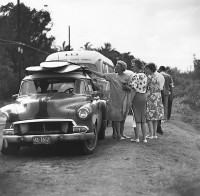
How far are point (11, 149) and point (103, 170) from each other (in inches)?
111

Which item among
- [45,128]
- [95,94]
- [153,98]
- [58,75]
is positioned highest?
[58,75]

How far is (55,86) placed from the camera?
9.95 m

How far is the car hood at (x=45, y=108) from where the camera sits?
8680mm

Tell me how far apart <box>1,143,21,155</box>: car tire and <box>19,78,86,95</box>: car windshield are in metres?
1.20

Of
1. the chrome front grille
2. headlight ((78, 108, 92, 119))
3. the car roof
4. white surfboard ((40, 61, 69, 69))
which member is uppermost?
white surfboard ((40, 61, 69, 69))

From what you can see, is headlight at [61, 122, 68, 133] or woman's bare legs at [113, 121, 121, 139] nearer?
headlight at [61, 122, 68, 133]

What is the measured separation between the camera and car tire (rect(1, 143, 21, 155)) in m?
9.39

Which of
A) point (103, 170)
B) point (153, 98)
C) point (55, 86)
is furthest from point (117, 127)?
point (103, 170)

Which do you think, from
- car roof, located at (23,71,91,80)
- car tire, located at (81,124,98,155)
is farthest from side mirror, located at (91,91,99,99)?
car tire, located at (81,124,98,155)

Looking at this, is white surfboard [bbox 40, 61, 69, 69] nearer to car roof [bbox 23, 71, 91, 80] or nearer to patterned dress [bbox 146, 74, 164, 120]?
car roof [bbox 23, 71, 91, 80]

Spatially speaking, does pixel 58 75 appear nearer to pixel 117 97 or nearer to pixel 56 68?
pixel 56 68

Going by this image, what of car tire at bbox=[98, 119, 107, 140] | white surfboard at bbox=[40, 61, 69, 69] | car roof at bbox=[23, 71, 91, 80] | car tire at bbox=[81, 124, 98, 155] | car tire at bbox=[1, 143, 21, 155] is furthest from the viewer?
car tire at bbox=[98, 119, 107, 140]

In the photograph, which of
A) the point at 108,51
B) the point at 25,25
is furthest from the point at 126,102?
the point at 108,51

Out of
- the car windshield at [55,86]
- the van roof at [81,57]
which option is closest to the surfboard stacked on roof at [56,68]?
the car windshield at [55,86]
